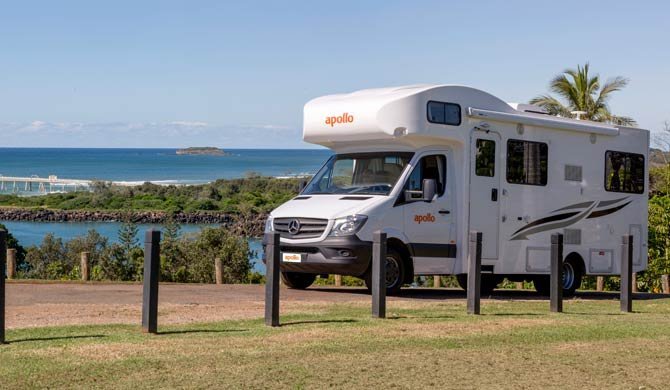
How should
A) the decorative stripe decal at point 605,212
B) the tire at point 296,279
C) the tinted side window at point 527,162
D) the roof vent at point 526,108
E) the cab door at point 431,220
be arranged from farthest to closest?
1. the decorative stripe decal at point 605,212
2. the roof vent at point 526,108
3. the tire at point 296,279
4. the tinted side window at point 527,162
5. the cab door at point 431,220

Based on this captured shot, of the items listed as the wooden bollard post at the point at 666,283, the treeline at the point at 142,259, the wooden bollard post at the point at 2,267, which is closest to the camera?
the wooden bollard post at the point at 2,267

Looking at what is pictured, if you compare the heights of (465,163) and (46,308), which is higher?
(465,163)

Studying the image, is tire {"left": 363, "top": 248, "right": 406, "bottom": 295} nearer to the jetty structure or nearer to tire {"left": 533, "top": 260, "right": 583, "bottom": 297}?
tire {"left": 533, "top": 260, "right": 583, "bottom": 297}

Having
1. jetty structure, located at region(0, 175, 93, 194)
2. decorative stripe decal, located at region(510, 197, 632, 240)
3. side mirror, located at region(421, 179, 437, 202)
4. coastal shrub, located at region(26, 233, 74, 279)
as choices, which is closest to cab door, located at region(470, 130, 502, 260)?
decorative stripe decal, located at region(510, 197, 632, 240)

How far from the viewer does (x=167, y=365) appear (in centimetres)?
945

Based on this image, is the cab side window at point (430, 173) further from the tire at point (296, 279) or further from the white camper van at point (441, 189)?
the tire at point (296, 279)

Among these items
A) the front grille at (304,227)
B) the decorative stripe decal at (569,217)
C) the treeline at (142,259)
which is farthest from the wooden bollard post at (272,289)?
the treeline at (142,259)

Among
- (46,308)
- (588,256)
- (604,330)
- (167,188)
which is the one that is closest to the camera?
(604,330)

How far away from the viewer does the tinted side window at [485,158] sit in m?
18.0

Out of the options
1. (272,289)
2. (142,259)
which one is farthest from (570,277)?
(142,259)

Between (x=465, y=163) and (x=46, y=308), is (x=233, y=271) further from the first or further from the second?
→ (x=46, y=308)

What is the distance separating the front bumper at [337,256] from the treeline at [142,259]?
10707 mm

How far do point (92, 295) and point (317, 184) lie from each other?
158 inches

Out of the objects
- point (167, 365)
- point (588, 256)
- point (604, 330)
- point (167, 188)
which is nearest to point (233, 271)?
point (588, 256)
